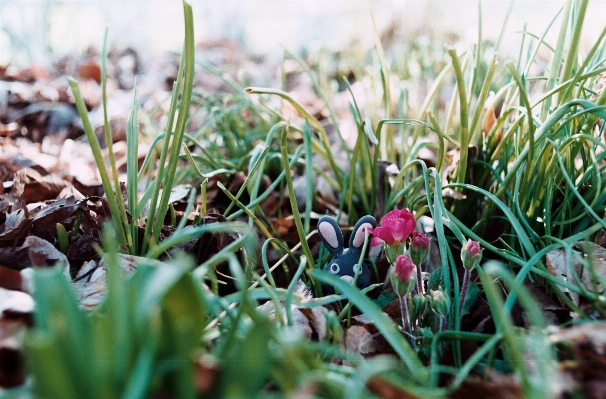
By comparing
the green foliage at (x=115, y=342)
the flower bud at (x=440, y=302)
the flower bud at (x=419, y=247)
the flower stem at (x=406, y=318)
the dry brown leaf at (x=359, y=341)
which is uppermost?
the green foliage at (x=115, y=342)

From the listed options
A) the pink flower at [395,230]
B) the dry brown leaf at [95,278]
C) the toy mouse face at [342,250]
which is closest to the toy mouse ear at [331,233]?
the toy mouse face at [342,250]

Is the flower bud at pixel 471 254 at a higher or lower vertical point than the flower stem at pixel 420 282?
higher

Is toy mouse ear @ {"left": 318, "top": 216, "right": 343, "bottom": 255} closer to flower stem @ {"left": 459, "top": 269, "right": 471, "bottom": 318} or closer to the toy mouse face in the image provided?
the toy mouse face

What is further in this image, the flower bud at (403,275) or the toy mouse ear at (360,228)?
the toy mouse ear at (360,228)

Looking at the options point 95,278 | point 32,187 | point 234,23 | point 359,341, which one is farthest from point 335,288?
point 234,23

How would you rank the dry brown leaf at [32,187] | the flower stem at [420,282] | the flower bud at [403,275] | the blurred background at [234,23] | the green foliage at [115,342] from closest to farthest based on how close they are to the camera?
the green foliage at [115,342]
the flower bud at [403,275]
the flower stem at [420,282]
the dry brown leaf at [32,187]
the blurred background at [234,23]

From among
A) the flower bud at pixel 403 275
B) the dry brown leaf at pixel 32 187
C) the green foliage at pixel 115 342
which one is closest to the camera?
the green foliage at pixel 115 342

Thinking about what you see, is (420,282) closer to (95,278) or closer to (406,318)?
(406,318)

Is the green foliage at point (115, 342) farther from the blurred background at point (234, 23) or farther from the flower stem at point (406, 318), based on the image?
the blurred background at point (234, 23)

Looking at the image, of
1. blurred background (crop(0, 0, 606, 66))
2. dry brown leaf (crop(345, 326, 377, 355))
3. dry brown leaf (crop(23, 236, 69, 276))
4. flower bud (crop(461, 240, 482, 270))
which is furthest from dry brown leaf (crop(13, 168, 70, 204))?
blurred background (crop(0, 0, 606, 66))
